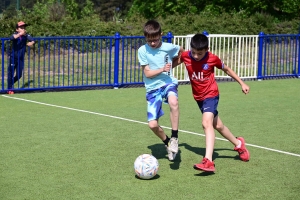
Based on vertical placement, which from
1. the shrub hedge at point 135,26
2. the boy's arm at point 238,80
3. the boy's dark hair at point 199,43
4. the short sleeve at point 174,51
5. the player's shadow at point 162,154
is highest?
the shrub hedge at point 135,26

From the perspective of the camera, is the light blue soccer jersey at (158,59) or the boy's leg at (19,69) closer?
the light blue soccer jersey at (158,59)

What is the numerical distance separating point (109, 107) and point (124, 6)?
5311 centimetres

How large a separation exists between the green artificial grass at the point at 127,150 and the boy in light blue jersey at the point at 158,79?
0.53 meters

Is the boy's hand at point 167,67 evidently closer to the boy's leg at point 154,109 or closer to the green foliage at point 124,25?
the boy's leg at point 154,109

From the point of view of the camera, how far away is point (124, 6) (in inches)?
2562

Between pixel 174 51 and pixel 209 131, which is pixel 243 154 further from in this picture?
pixel 174 51

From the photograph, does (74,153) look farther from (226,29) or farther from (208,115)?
(226,29)

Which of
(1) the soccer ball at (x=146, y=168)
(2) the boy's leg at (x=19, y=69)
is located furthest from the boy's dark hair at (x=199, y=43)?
(2) the boy's leg at (x=19, y=69)

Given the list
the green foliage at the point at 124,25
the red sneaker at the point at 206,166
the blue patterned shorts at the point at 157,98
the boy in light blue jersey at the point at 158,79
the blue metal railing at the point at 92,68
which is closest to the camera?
the red sneaker at the point at 206,166

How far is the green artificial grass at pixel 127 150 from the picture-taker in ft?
21.7

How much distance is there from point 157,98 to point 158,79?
9.5 inches

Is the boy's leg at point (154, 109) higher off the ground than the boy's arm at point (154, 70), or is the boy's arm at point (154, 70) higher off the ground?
the boy's arm at point (154, 70)

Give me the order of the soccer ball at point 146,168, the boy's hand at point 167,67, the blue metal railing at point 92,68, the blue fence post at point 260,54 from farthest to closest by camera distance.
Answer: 1. the blue fence post at point 260,54
2. the blue metal railing at point 92,68
3. the boy's hand at point 167,67
4. the soccer ball at point 146,168

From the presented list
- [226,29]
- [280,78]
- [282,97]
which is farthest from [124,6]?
[282,97]
